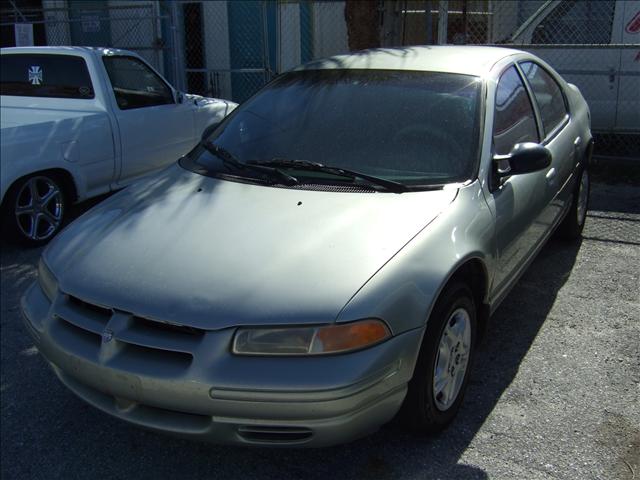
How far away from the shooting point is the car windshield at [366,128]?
3695mm

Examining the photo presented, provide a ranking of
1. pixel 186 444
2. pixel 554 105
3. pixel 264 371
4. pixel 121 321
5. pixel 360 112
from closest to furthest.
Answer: pixel 264 371 < pixel 121 321 < pixel 186 444 < pixel 360 112 < pixel 554 105

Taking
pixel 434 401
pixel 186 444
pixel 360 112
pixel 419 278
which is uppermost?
pixel 360 112

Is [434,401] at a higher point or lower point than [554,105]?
lower

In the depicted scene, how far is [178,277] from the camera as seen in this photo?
116 inches

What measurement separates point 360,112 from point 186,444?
1980 mm

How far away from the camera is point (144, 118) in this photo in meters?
7.20

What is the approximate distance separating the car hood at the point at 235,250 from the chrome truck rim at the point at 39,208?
2837 mm

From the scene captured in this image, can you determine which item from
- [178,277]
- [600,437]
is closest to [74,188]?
[178,277]

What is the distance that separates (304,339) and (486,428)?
3.92ft

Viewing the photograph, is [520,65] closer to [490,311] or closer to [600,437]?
[490,311]

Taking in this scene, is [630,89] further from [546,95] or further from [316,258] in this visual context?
[316,258]

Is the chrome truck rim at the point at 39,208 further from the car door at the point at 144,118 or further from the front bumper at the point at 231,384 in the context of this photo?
the front bumper at the point at 231,384

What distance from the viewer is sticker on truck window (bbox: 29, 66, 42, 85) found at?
723 centimetres

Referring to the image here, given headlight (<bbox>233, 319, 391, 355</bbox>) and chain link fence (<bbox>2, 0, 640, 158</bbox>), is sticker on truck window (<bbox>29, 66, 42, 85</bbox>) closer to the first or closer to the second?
chain link fence (<bbox>2, 0, 640, 158</bbox>)
